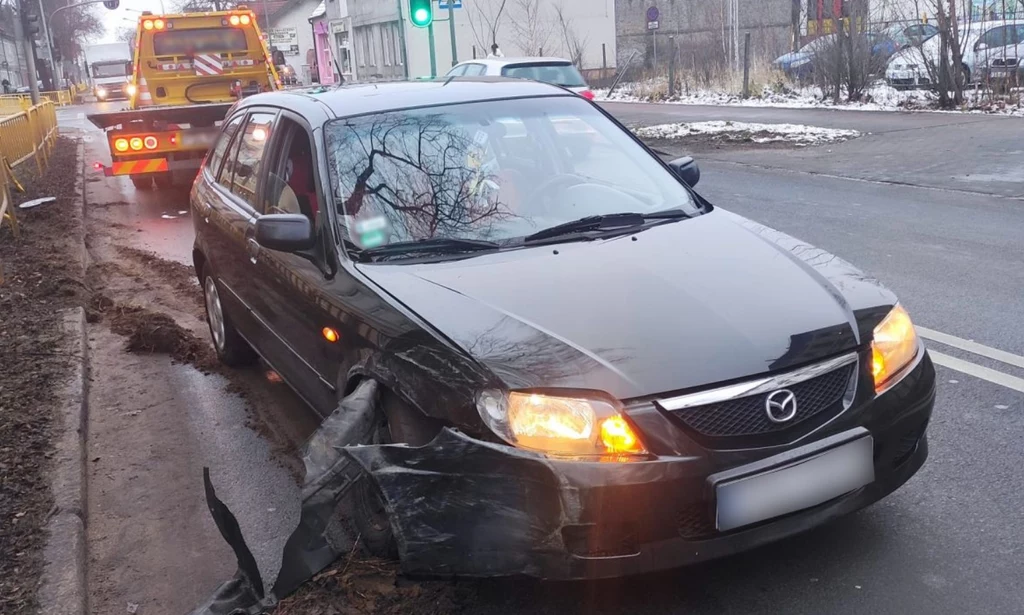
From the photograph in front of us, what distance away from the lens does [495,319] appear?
3213mm

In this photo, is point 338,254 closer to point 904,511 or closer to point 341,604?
point 341,604

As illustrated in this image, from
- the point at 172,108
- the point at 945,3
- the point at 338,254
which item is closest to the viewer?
the point at 338,254

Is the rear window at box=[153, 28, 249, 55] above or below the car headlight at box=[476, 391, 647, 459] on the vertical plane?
above

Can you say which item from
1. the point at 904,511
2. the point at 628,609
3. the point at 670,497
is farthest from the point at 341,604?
the point at 904,511

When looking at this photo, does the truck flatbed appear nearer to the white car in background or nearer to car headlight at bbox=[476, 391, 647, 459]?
car headlight at bbox=[476, 391, 647, 459]

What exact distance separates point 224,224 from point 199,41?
519 inches

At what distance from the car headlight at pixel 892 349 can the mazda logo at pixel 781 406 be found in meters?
0.39

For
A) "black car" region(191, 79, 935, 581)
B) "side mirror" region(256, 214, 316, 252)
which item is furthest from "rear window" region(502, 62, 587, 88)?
"side mirror" region(256, 214, 316, 252)

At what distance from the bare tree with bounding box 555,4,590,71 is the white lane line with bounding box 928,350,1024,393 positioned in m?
36.9

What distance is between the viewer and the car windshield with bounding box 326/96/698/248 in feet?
13.2

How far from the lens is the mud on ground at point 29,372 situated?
3.80 meters

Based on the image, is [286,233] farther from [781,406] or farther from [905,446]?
[905,446]

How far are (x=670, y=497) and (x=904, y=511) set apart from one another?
50.8 inches

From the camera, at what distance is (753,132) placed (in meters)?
17.8
